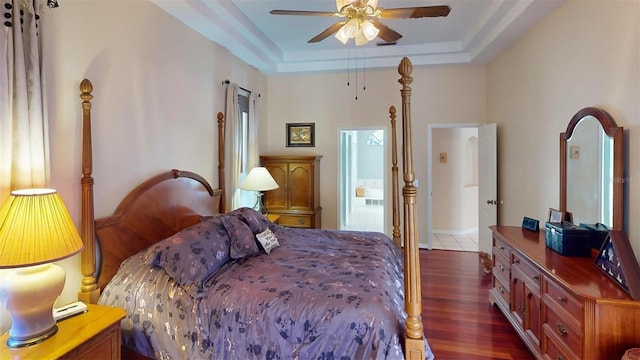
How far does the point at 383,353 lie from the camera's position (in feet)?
5.42

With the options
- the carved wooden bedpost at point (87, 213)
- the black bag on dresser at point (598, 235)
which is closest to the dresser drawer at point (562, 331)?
the black bag on dresser at point (598, 235)

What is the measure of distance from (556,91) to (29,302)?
4.08 meters

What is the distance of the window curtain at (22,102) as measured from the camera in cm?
167

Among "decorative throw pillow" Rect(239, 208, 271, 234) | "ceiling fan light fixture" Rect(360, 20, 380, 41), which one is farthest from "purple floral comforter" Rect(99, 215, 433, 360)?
"ceiling fan light fixture" Rect(360, 20, 380, 41)

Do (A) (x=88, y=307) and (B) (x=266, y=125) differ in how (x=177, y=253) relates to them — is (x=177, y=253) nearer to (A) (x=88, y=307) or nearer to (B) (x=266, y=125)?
(A) (x=88, y=307)

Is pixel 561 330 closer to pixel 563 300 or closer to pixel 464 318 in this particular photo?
pixel 563 300

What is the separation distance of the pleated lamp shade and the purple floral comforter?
2.04 feet

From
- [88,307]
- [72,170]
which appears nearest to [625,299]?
[88,307]

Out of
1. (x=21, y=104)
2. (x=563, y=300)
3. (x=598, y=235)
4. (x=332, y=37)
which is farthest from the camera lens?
(x=332, y=37)

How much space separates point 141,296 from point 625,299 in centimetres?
266

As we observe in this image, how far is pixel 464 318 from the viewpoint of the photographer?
3137 millimetres

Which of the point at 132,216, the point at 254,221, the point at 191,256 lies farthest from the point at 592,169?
the point at 132,216

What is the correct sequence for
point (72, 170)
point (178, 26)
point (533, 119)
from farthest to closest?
point (533, 119), point (178, 26), point (72, 170)

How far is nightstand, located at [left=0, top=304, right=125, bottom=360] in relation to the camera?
4.83 feet
